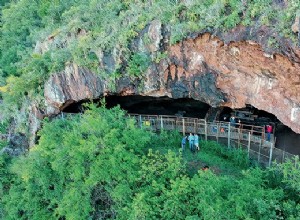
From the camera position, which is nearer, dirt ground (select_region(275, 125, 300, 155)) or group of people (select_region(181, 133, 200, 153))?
dirt ground (select_region(275, 125, 300, 155))

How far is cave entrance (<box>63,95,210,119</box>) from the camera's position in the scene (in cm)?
2264

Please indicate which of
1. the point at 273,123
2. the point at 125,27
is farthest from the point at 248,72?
the point at 125,27

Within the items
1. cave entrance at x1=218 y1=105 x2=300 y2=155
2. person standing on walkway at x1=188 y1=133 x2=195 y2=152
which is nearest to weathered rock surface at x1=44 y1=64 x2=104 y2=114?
person standing on walkway at x1=188 y1=133 x2=195 y2=152

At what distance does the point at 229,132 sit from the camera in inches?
756

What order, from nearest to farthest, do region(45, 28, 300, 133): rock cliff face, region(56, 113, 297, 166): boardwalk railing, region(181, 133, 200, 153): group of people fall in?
1. region(45, 28, 300, 133): rock cliff face
2. region(56, 113, 297, 166): boardwalk railing
3. region(181, 133, 200, 153): group of people

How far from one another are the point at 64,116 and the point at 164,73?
285 inches

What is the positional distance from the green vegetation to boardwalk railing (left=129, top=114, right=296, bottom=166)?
2.64 ft

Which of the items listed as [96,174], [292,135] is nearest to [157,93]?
[96,174]

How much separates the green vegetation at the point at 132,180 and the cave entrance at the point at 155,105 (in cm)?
283

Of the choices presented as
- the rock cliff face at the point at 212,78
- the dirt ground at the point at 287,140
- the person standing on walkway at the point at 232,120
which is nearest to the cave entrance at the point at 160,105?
the person standing on walkway at the point at 232,120

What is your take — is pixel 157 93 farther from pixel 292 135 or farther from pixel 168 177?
pixel 292 135

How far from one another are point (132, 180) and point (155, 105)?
8.09m

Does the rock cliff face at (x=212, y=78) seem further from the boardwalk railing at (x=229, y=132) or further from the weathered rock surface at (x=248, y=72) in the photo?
the boardwalk railing at (x=229, y=132)

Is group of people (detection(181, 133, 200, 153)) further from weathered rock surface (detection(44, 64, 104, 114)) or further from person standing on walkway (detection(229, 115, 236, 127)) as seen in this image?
weathered rock surface (detection(44, 64, 104, 114))
